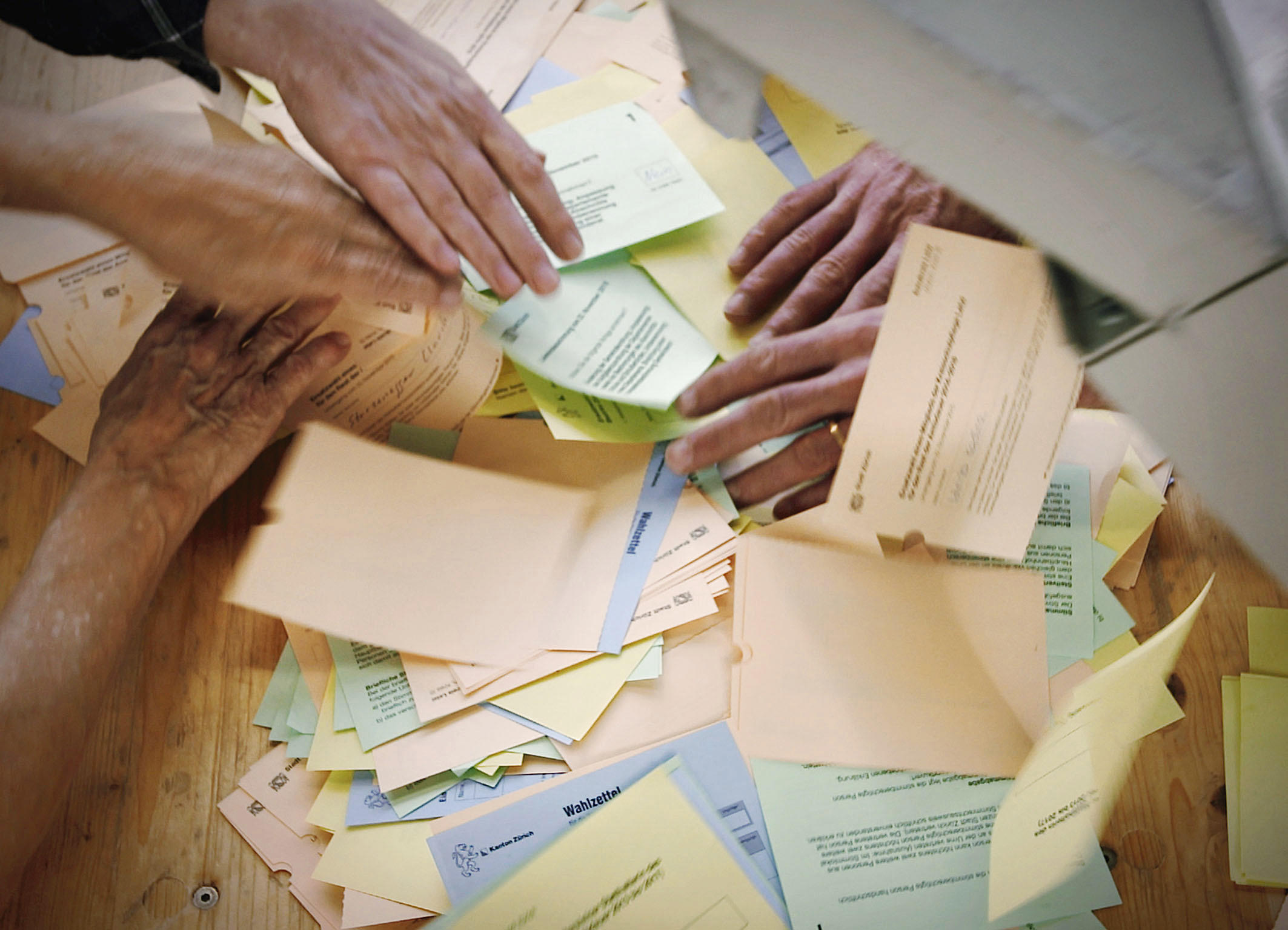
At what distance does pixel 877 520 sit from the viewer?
1.99ft

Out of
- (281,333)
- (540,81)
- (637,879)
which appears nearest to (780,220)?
(540,81)

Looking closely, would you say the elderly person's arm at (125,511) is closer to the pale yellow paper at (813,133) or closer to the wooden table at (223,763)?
the wooden table at (223,763)

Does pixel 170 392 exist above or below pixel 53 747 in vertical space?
above

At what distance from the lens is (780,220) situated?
32.1 inches

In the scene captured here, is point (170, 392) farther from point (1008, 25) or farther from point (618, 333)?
point (1008, 25)

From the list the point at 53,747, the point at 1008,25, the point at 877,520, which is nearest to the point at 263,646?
the point at 53,747

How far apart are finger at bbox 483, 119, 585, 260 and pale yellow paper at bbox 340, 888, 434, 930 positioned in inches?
22.4

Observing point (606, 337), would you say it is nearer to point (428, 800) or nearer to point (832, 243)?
point (832, 243)

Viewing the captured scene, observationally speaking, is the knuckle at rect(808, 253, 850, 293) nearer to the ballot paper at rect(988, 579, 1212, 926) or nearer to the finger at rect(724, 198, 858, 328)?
the finger at rect(724, 198, 858, 328)

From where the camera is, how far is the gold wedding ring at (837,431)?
0.69 m

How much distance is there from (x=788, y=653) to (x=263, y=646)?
17.4 inches

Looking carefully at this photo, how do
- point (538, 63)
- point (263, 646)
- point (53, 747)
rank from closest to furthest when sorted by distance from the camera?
point (53, 747), point (263, 646), point (538, 63)

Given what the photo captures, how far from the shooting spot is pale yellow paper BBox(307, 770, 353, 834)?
1.98ft

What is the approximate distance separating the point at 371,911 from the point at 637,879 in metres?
0.19
